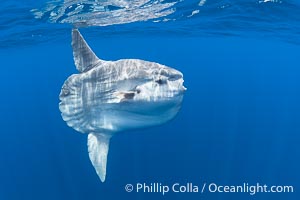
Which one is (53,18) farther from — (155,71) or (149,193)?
(155,71)

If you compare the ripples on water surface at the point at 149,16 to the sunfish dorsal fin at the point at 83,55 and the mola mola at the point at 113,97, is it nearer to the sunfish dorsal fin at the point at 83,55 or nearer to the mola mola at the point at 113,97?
the sunfish dorsal fin at the point at 83,55

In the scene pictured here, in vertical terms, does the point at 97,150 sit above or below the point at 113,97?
below

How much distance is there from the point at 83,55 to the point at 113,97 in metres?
1.25

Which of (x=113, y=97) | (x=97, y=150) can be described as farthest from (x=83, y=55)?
(x=97, y=150)

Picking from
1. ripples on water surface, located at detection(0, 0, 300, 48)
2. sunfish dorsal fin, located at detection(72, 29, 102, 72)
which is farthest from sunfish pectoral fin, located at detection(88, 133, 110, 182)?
ripples on water surface, located at detection(0, 0, 300, 48)

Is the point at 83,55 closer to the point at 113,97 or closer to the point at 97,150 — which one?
the point at 113,97

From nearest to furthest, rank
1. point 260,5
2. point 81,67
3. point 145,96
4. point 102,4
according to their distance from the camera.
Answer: point 145,96 → point 81,67 → point 102,4 → point 260,5

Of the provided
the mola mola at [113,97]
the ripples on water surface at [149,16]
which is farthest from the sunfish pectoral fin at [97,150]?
the ripples on water surface at [149,16]

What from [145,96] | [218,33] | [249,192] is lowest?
[249,192]

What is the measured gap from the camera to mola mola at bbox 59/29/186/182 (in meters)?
5.24

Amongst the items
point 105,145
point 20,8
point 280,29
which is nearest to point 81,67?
point 105,145

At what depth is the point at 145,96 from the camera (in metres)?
5.24

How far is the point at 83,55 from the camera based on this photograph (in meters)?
6.54

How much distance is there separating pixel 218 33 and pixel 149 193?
39.6 ft
